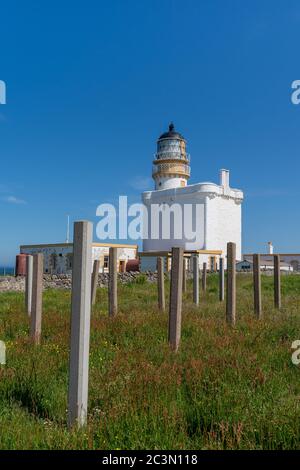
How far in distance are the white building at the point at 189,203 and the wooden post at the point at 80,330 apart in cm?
3362

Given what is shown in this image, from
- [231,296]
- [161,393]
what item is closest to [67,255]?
[231,296]

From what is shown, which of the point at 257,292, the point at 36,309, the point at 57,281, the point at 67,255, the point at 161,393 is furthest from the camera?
the point at 67,255

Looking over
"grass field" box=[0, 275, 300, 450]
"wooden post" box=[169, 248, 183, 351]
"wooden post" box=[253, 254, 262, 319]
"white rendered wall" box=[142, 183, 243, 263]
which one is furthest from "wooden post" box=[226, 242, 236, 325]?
"white rendered wall" box=[142, 183, 243, 263]

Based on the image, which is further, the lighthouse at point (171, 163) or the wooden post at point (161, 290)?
the lighthouse at point (171, 163)

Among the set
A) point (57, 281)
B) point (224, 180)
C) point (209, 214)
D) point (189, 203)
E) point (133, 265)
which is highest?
point (224, 180)

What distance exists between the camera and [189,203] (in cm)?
4184

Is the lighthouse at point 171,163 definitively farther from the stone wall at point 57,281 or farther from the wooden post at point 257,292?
the wooden post at point 257,292

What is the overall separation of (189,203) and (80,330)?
3831cm

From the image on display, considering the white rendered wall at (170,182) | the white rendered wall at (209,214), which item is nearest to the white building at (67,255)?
the white rendered wall at (209,214)

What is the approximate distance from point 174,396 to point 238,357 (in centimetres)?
188

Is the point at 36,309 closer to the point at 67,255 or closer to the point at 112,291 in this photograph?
the point at 112,291

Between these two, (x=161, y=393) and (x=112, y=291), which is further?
(x=112, y=291)

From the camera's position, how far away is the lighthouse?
46.3 m

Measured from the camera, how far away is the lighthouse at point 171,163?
4631 centimetres
